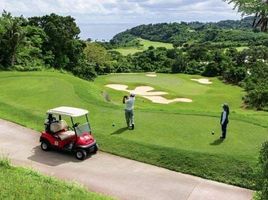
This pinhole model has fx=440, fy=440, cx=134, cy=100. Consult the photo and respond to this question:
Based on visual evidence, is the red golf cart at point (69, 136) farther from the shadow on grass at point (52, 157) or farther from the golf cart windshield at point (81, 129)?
the shadow on grass at point (52, 157)

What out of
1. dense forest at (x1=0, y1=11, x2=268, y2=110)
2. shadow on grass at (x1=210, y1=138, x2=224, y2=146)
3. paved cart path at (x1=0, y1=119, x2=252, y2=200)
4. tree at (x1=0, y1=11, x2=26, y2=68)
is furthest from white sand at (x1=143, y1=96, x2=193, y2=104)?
paved cart path at (x1=0, y1=119, x2=252, y2=200)

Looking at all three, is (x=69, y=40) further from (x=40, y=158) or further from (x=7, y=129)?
(x=40, y=158)

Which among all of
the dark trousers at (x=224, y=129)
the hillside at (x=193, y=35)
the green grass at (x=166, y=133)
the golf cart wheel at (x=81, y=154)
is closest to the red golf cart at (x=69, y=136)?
the golf cart wheel at (x=81, y=154)

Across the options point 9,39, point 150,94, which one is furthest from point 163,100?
point 9,39

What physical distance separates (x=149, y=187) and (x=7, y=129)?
29.0ft

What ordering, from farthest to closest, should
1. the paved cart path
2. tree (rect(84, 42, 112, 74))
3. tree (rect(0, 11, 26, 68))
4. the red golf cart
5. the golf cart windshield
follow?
tree (rect(84, 42, 112, 74))
tree (rect(0, 11, 26, 68))
the golf cart windshield
the red golf cart
the paved cart path

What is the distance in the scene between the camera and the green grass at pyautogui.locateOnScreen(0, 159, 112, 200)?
40.6ft

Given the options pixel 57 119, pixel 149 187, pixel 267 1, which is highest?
pixel 267 1

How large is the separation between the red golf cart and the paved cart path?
0.33 m

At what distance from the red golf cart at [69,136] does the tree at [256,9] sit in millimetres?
9666

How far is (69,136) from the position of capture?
55.4 ft

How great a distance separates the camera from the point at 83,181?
14.6 m

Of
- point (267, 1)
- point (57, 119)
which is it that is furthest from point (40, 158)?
point (267, 1)

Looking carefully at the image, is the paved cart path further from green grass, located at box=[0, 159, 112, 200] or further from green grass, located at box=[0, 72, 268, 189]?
green grass, located at box=[0, 159, 112, 200]
